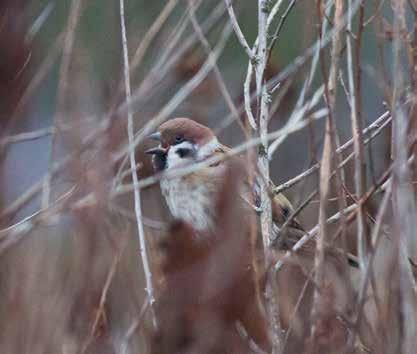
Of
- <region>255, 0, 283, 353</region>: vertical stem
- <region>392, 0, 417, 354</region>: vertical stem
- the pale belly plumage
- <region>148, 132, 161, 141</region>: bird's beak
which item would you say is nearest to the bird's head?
<region>148, 132, 161, 141</region>: bird's beak

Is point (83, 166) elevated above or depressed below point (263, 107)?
above

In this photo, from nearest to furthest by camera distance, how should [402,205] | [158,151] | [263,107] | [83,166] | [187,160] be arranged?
[402,205], [83,166], [263,107], [158,151], [187,160]

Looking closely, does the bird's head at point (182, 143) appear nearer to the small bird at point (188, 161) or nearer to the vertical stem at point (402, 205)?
the small bird at point (188, 161)

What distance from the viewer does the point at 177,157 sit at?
4.26 metres

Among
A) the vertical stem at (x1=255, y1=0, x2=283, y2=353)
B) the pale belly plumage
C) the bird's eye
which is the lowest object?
the pale belly plumage

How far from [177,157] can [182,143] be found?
70 mm

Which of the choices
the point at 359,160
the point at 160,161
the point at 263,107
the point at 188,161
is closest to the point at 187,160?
the point at 188,161

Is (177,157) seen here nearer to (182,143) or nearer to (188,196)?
(182,143)

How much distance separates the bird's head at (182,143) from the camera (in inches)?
166

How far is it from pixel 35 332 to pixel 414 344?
0.87 m

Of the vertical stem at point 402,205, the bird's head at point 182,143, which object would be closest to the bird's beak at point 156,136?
the bird's head at point 182,143

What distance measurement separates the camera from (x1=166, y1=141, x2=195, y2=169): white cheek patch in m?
4.21

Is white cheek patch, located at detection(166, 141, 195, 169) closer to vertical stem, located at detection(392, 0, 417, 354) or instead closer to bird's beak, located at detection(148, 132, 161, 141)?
bird's beak, located at detection(148, 132, 161, 141)

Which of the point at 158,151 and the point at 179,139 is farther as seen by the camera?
the point at 179,139
